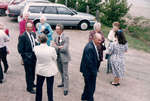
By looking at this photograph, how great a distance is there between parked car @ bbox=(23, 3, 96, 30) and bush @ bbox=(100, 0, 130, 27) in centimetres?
142

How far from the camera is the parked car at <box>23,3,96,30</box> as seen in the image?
1395cm

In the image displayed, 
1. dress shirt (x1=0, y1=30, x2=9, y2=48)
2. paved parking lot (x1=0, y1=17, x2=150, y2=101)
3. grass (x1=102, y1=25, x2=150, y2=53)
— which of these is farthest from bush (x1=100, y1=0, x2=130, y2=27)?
dress shirt (x1=0, y1=30, x2=9, y2=48)

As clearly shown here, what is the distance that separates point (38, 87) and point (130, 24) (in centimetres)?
1263

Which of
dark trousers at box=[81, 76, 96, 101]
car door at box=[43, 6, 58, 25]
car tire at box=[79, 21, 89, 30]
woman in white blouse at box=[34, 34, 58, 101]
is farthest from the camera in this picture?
car tire at box=[79, 21, 89, 30]

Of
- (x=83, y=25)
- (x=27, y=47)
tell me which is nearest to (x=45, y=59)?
(x=27, y=47)

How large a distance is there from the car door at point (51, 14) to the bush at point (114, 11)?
137 inches

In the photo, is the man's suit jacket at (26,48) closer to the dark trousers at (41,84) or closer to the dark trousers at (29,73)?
the dark trousers at (29,73)

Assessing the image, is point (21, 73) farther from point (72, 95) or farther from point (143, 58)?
point (143, 58)

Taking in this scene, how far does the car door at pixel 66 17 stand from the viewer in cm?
1431

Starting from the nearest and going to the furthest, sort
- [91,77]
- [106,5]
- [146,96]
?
[91,77] → [146,96] → [106,5]

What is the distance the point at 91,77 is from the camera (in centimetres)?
590

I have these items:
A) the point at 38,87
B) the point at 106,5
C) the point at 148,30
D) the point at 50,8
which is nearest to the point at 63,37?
the point at 38,87

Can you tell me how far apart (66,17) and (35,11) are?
6.13 feet

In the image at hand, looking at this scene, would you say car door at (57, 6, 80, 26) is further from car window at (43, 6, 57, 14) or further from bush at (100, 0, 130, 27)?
bush at (100, 0, 130, 27)
